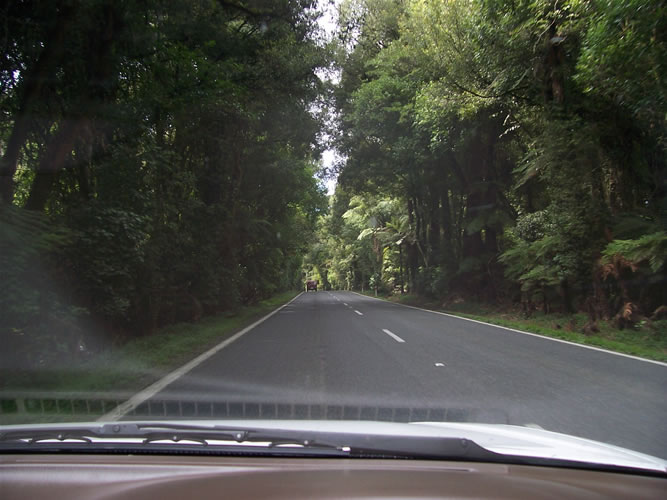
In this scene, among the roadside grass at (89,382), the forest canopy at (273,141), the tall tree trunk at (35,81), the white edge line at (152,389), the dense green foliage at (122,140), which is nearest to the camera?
the white edge line at (152,389)

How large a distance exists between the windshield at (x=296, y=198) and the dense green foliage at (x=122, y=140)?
58 millimetres

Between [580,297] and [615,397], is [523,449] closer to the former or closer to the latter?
[615,397]

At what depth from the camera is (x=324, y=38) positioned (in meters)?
16.6

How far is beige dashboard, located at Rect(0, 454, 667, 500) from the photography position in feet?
7.45

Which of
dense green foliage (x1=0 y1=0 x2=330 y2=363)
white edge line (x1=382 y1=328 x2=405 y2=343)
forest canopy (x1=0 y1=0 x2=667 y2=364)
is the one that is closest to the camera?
dense green foliage (x1=0 y1=0 x2=330 y2=363)

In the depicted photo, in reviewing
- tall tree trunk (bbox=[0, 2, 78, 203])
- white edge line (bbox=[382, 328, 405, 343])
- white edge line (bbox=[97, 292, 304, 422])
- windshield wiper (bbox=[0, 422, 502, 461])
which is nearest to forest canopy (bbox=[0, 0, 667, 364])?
tall tree trunk (bbox=[0, 2, 78, 203])

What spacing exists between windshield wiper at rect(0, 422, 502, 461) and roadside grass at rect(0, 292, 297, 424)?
2.63m

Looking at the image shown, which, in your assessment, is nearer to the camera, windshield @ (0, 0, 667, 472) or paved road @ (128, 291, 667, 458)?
paved road @ (128, 291, 667, 458)

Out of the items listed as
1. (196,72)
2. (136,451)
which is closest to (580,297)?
(196,72)

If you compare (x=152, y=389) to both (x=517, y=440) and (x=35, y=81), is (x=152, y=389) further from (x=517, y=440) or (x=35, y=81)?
(x=35, y=81)

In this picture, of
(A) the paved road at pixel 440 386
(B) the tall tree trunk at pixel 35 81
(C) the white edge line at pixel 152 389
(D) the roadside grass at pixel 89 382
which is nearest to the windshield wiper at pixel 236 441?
(A) the paved road at pixel 440 386

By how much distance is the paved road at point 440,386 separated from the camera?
5.14m

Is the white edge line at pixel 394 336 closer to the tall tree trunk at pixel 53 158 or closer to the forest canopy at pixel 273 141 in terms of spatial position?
the forest canopy at pixel 273 141

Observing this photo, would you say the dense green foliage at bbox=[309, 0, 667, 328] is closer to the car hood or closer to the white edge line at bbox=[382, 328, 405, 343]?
the white edge line at bbox=[382, 328, 405, 343]
